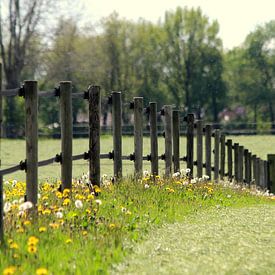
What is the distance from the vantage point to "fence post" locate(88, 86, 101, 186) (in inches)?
413

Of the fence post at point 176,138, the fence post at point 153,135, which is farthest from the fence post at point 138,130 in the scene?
the fence post at point 176,138

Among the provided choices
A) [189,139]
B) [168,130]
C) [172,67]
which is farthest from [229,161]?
[172,67]

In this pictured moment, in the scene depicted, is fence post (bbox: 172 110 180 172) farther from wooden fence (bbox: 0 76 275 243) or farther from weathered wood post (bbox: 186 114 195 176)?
weathered wood post (bbox: 186 114 195 176)

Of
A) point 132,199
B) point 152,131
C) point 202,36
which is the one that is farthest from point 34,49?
point 132,199

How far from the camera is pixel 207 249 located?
6.83 metres

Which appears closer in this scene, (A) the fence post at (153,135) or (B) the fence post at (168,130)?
(A) the fence post at (153,135)

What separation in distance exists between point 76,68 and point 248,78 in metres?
34.4

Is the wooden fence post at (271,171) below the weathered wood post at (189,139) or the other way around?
below

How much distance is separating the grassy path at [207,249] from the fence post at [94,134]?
2.07 metres

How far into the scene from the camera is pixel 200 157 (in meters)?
16.7

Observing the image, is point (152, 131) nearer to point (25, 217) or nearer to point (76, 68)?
point (25, 217)

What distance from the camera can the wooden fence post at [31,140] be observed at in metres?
8.27

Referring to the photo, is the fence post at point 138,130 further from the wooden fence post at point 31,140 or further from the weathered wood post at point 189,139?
the wooden fence post at point 31,140

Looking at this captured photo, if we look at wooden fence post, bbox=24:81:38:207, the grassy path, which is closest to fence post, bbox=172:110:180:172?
the grassy path
